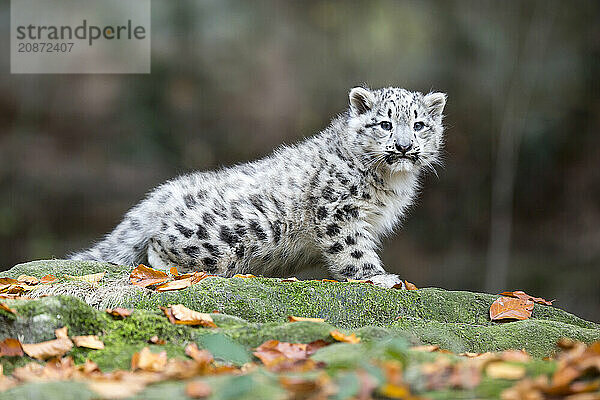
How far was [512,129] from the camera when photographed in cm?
1570

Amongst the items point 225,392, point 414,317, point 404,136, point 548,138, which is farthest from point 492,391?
point 548,138

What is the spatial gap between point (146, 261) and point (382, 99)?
10.6ft

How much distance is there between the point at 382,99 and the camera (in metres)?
7.90

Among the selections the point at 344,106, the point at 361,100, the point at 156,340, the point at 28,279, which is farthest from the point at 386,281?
the point at 344,106

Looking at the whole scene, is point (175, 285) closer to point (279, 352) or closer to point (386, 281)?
point (279, 352)

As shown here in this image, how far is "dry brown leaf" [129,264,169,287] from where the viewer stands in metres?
6.30

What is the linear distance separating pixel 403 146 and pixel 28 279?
3.93 meters

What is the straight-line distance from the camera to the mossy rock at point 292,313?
4.70m

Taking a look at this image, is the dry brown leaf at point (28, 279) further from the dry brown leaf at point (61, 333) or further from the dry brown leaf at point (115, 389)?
the dry brown leaf at point (115, 389)

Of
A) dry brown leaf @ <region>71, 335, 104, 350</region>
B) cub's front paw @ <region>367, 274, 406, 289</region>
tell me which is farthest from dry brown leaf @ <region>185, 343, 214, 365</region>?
cub's front paw @ <region>367, 274, 406, 289</region>

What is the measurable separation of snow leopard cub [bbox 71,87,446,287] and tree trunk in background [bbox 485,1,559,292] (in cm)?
815

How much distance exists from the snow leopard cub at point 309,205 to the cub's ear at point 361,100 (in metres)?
0.01

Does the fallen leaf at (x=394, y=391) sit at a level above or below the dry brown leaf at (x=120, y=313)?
below

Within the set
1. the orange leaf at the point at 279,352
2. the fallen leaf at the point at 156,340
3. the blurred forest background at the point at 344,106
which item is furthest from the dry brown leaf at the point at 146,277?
the blurred forest background at the point at 344,106
